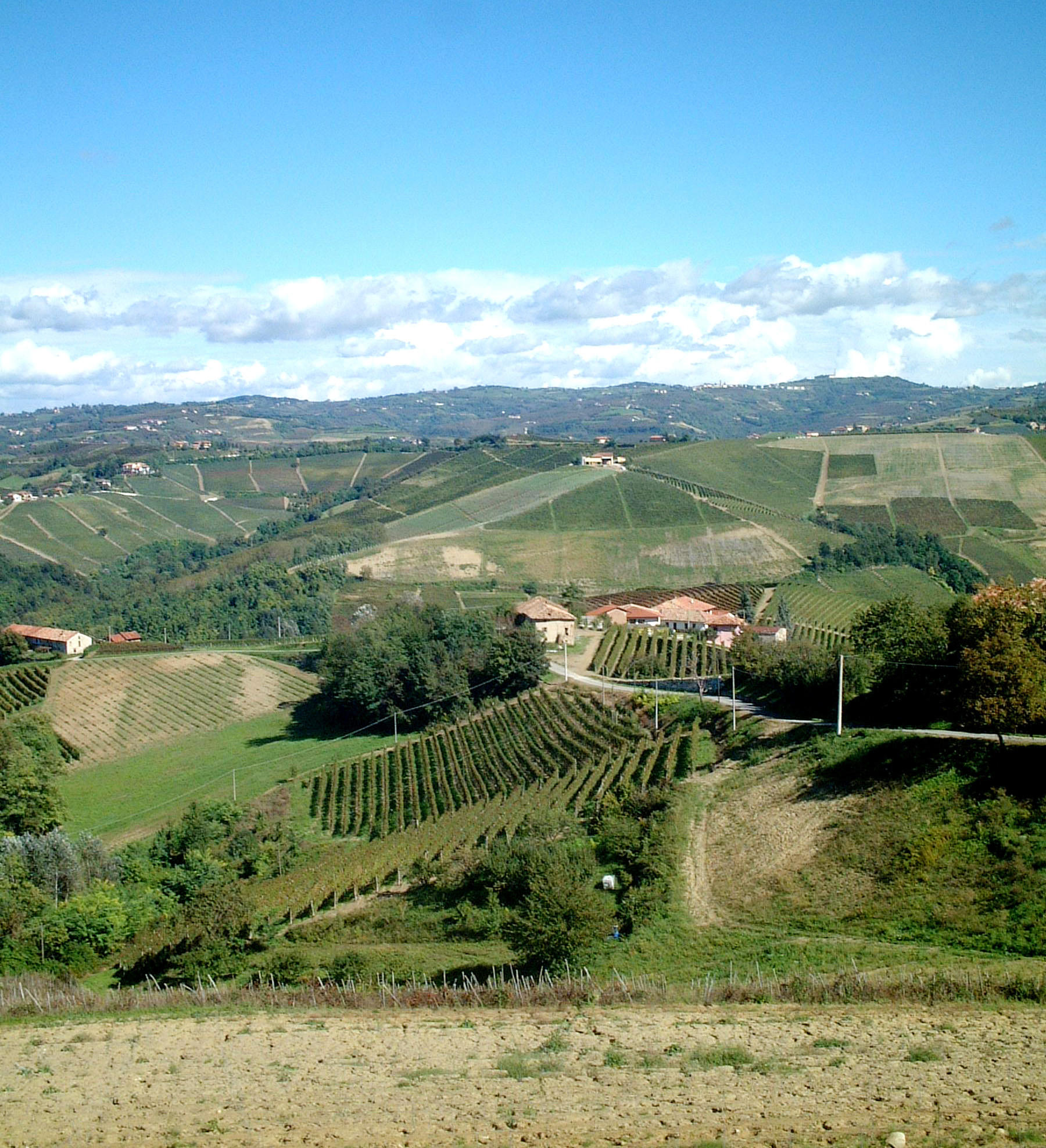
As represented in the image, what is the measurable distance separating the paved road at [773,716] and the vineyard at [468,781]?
2.49 m

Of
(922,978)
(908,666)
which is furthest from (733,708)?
(922,978)

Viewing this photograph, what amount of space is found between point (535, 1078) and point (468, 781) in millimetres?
27959

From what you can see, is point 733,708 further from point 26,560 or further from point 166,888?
point 26,560

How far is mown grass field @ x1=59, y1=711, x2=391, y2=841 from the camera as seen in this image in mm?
44344

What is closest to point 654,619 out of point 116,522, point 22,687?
point 22,687

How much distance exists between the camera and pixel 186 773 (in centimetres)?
5044

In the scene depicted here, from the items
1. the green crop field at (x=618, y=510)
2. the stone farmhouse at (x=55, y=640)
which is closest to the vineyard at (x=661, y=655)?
the stone farmhouse at (x=55, y=640)

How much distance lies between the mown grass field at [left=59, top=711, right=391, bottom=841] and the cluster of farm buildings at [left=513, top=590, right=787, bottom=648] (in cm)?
1665

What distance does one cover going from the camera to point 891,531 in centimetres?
10138

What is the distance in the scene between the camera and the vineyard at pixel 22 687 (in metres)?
59.5

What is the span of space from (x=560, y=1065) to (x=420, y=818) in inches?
974

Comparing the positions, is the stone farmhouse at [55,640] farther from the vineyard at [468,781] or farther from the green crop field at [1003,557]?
the green crop field at [1003,557]

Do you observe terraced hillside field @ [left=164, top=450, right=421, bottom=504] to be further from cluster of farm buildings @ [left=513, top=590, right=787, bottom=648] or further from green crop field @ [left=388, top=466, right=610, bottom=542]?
cluster of farm buildings @ [left=513, top=590, right=787, bottom=648]

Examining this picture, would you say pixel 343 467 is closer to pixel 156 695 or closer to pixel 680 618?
pixel 680 618
